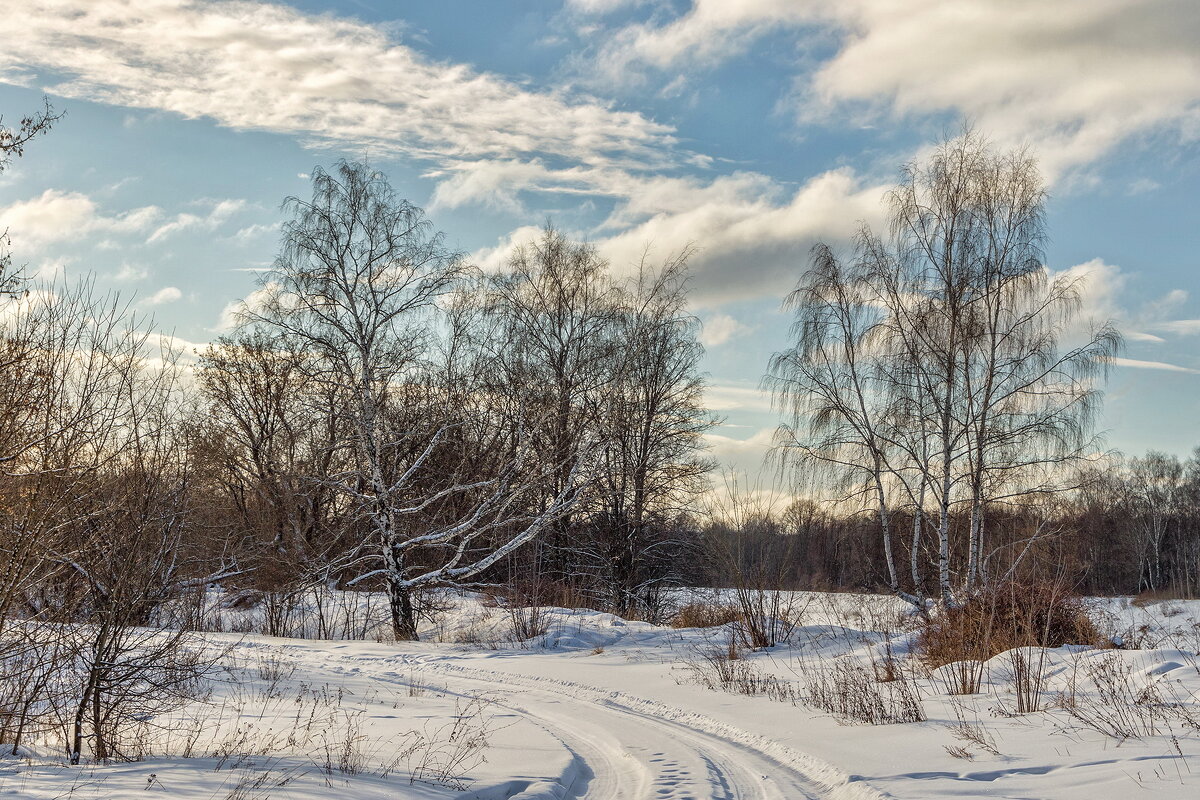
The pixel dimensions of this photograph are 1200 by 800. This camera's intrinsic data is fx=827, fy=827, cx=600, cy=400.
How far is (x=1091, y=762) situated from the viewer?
20.0 feet

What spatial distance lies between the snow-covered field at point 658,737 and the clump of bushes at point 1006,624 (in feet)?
1.86

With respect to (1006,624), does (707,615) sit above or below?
below

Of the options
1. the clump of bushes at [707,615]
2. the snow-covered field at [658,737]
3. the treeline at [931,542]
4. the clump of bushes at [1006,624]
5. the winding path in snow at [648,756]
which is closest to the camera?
the snow-covered field at [658,737]

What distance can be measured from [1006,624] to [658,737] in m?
6.75

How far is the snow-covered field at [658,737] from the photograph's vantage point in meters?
5.93

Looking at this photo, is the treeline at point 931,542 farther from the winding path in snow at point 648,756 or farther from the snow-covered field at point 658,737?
the winding path in snow at point 648,756

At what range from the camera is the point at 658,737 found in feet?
27.6

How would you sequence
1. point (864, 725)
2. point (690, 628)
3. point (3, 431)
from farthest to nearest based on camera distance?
point (690, 628)
point (864, 725)
point (3, 431)

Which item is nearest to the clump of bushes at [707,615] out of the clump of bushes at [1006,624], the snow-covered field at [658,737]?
the snow-covered field at [658,737]

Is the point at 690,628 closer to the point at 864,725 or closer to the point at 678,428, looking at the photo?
the point at 678,428

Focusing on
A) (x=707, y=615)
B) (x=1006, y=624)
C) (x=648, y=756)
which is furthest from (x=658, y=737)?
(x=707, y=615)

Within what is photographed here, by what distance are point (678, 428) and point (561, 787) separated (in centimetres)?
1888

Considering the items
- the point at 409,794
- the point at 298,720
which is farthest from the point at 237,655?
the point at 409,794

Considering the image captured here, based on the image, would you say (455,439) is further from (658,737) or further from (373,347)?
(658,737)
